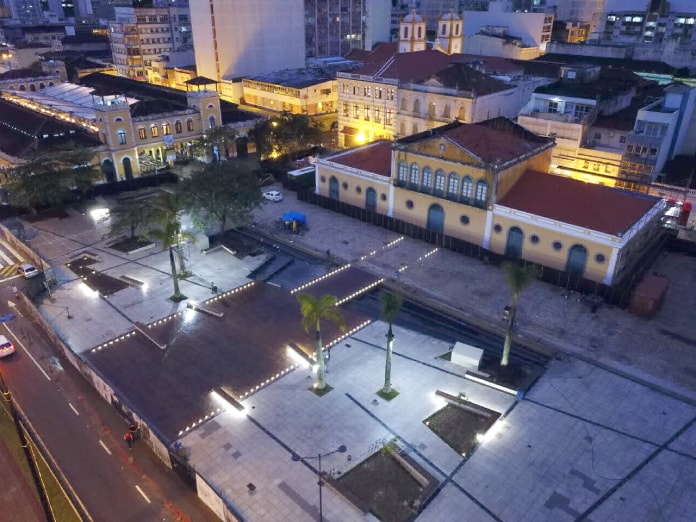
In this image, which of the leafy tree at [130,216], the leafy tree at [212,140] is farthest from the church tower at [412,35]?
the leafy tree at [130,216]

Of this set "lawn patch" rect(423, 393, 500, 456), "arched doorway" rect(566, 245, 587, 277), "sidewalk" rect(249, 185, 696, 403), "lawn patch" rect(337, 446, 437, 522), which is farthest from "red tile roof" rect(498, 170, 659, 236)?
"lawn patch" rect(337, 446, 437, 522)

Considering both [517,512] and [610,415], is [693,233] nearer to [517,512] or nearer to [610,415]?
[610,415]

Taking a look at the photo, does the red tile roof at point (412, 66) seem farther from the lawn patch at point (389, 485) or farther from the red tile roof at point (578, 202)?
the lawn patch at point (389, 485)

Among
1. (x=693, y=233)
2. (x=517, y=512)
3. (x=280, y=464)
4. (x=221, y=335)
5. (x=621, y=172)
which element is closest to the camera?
(x=517, y=512)

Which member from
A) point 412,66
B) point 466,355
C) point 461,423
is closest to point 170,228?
point 466,355

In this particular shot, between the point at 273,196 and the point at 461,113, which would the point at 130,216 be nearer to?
the point at 273,196

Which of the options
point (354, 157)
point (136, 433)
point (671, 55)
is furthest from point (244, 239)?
point (671, 55)
